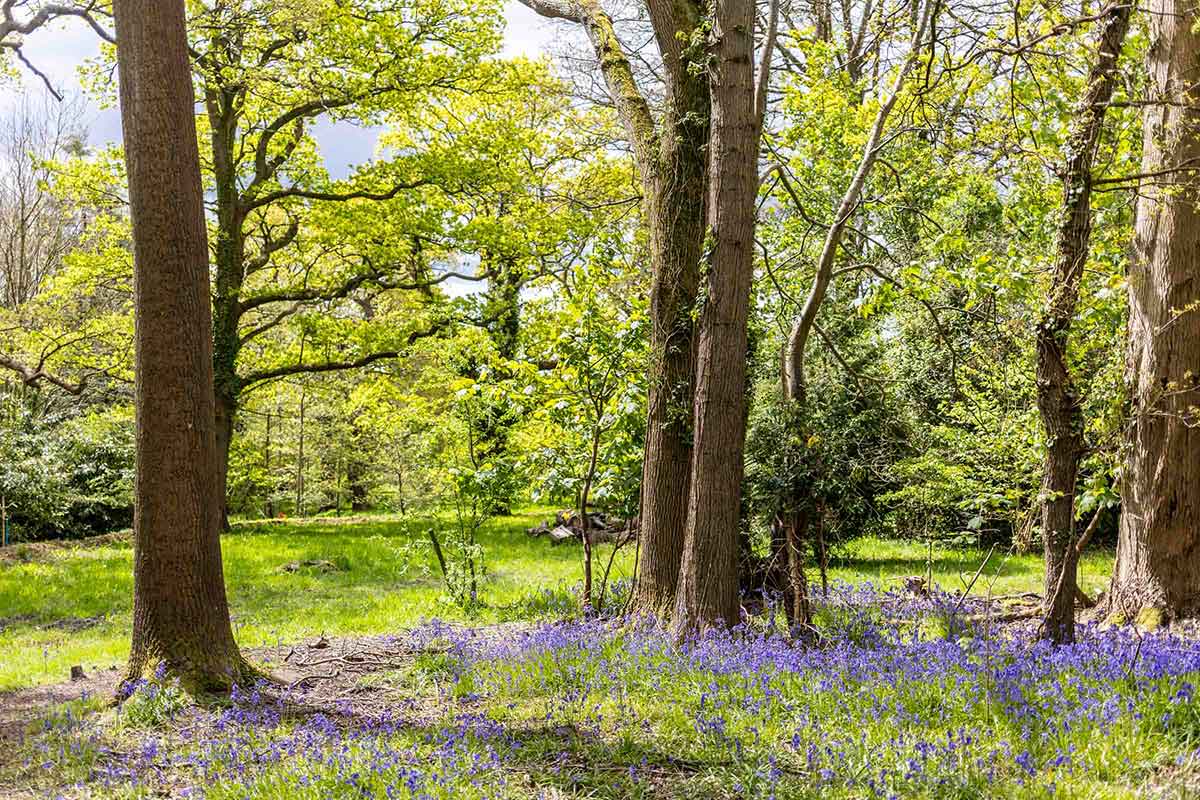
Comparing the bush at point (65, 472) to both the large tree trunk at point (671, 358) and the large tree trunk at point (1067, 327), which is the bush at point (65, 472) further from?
the large tree trunk at point (1067, 327)

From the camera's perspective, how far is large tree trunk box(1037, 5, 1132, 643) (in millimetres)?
5391

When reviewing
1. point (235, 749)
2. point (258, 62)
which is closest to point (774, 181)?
point (235, 749)

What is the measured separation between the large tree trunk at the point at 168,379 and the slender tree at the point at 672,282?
10.7 feet

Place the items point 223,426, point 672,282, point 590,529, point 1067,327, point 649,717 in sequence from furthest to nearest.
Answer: point 223,426, point 590,529, point 672,282, point 1067,327, point 649,717

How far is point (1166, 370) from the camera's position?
22.5 feet

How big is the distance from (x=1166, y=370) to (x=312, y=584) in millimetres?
10729

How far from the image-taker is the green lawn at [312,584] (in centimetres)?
833

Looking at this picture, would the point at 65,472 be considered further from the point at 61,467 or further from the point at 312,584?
the point at 312,584

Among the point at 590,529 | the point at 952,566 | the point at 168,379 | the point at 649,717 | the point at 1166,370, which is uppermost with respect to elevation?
the point at 1166,370

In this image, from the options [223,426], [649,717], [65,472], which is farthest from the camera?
[223,426]

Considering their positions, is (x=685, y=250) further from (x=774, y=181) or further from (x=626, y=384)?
(x=774, y=181)

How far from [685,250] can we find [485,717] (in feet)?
13.3

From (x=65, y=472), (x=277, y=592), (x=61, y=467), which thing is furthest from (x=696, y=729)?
(x=61, y=467)

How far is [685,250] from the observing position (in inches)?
271
